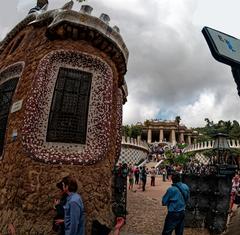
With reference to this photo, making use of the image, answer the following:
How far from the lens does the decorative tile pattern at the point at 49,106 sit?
6707 millimetres

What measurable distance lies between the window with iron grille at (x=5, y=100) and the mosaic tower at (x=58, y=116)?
0.07 ft

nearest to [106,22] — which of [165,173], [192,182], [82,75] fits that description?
[82,75]

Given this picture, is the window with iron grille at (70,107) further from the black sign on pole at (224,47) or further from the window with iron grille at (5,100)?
the black sign on pole at (224,47)

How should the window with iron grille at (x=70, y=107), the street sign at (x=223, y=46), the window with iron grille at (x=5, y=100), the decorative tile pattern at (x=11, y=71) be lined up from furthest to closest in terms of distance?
the decorative tile pattern at (x=11, y=71), the window with iron grille at (x=5, y=100), the window with iron grille at (x=70, y=107), the street sign at (x=223, y=46)

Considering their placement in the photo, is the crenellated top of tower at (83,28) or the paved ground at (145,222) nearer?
the crenellated top of tower at (83,28)

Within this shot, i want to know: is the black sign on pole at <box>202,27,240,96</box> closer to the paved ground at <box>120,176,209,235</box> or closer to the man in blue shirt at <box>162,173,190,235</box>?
the man in blue shirt at <box>162,173,190,235</box>

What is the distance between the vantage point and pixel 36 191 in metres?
6.34

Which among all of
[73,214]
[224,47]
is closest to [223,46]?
[224,47]

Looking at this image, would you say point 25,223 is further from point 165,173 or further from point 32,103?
point 165,173

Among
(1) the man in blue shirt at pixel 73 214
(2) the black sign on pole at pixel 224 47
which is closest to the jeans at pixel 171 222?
(1) the man in blue shirt at pixel 73 214

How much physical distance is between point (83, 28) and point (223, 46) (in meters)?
5.12

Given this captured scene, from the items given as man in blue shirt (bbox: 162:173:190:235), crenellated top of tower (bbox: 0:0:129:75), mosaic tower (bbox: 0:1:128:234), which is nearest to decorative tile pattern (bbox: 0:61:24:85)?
mosaic tower (bbox: 0:1:128:234)

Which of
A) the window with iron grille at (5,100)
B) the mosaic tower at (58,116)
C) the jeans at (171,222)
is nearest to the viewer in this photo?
the jeans at (171,222)

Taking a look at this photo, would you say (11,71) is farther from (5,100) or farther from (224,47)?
(224,47)
